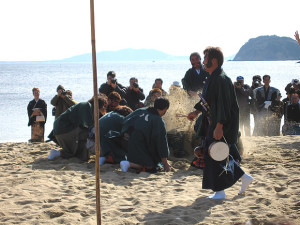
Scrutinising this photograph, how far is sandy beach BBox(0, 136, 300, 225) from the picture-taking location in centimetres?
438

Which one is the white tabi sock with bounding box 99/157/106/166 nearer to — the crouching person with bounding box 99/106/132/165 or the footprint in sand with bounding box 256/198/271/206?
the crouching person with bounding box 99/106/132/165

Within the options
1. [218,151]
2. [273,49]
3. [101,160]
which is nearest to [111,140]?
[101,160]

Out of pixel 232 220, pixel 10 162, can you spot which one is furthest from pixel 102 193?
pixel 10 162

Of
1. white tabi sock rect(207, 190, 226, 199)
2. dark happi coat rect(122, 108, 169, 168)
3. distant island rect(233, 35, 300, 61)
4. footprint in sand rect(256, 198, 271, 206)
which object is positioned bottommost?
footprint in sand rect(256, 198, 271, 206)

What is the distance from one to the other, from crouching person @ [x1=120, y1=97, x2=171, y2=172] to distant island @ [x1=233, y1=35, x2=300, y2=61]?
16273 cm

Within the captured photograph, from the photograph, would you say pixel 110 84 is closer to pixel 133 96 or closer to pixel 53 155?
pixel 133 96

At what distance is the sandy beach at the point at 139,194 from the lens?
438 cm

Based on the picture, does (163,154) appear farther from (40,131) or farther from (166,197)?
(40,131)

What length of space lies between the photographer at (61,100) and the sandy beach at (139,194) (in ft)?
6.35

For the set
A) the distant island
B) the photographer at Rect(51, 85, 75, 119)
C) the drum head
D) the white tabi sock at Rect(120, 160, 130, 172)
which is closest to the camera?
the drum head

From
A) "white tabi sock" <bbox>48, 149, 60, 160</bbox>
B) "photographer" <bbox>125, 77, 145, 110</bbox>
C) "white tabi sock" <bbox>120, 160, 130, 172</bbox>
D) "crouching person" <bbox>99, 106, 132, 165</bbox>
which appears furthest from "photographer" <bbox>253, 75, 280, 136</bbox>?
"white tabi sock" <bbox>48, 149, 60, 160</bbox>

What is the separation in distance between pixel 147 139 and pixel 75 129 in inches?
58.5

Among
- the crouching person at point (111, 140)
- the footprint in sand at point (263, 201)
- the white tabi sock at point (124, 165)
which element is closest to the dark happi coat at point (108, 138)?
the crouching person at point (111, 140)

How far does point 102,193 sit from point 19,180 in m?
1.30
